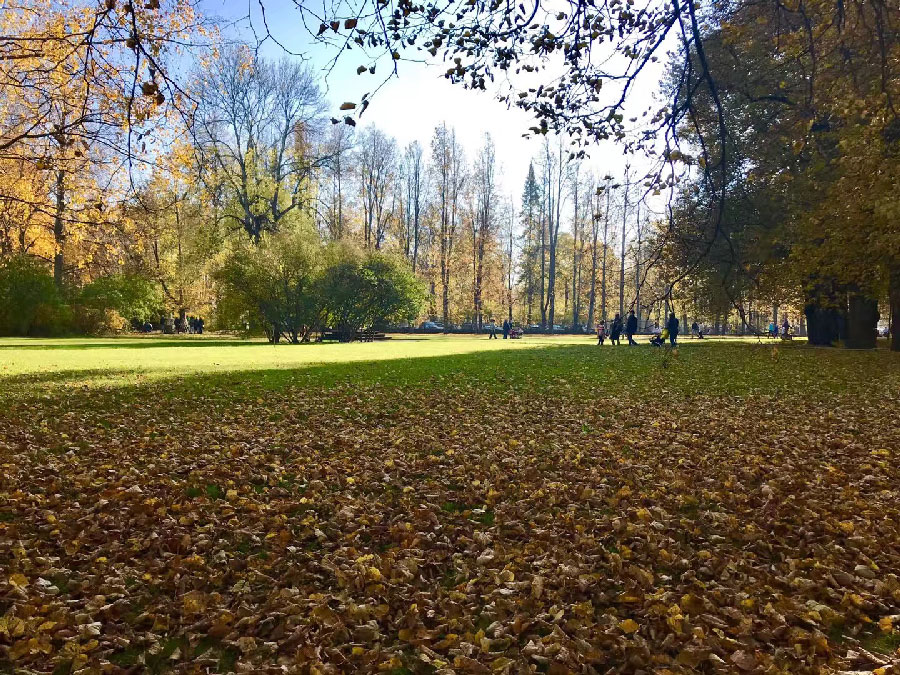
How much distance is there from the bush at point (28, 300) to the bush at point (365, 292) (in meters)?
14.8

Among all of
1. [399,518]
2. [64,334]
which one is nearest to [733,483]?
[399,518]

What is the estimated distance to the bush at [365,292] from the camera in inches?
1139

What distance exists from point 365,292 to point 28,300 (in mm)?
17481

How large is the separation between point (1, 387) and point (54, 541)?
7.93 m

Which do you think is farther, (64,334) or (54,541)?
(64,334)

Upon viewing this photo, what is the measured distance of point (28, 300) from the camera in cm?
2784

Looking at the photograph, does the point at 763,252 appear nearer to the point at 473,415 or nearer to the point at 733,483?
the point at 473,415

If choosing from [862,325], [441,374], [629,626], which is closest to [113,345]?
[441,374]

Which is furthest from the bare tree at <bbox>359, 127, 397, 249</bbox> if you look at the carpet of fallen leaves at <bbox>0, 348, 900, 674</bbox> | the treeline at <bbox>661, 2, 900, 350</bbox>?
the carpet of fallen leaves at <bbox>0, 348, 900, 674</bbox>

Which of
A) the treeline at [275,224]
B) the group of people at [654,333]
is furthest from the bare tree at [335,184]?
the group of people at [654,333]

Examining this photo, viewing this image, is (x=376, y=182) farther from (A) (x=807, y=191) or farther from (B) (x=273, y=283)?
(A) (x=807, y=191)

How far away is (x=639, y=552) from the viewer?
3516 millimetres

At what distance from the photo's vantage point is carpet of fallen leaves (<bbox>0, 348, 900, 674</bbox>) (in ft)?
8.32

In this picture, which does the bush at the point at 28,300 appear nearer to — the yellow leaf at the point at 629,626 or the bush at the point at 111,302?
the bush at the point at 111,302
